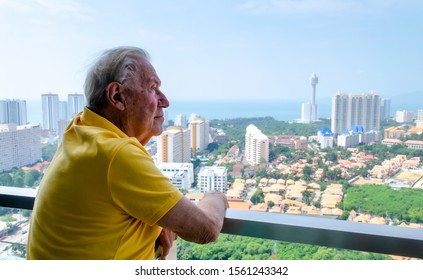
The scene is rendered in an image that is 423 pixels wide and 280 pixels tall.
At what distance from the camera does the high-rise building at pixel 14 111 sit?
241 centimetres

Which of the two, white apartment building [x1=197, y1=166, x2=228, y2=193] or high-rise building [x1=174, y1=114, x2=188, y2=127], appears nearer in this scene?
white apartment building [x1=197, y1=166, x2=228, y2=193]

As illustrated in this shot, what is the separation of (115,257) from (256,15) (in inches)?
74.9

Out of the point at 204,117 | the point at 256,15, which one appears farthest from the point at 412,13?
the point at 204,117

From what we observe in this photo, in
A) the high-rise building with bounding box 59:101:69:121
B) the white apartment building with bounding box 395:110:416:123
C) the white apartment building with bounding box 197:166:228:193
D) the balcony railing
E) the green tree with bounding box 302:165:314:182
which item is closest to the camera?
the balcony railing

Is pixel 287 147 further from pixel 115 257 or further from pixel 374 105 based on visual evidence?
pixel 115 257

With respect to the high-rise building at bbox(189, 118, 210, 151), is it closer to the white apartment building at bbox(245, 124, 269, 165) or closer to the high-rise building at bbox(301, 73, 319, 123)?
the white apartment building at bbox(245, 124, 269, 165)

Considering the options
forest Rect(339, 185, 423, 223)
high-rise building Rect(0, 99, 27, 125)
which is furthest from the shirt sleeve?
high-rise building Rect(0, 99, 27, 125)

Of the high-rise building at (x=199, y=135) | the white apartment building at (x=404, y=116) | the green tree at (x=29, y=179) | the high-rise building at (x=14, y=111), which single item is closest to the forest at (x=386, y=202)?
the white apartment building at (x=404, y=116)

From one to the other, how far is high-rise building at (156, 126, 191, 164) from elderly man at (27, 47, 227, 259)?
0.58 metres

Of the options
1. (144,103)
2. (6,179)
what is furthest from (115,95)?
(6,179)

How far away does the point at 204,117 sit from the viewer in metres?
2.07

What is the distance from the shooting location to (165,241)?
3.87 ft

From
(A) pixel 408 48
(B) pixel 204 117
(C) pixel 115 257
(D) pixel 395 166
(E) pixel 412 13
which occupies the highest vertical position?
(E) pixel 412 13

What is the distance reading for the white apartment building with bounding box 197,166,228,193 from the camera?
157cm
